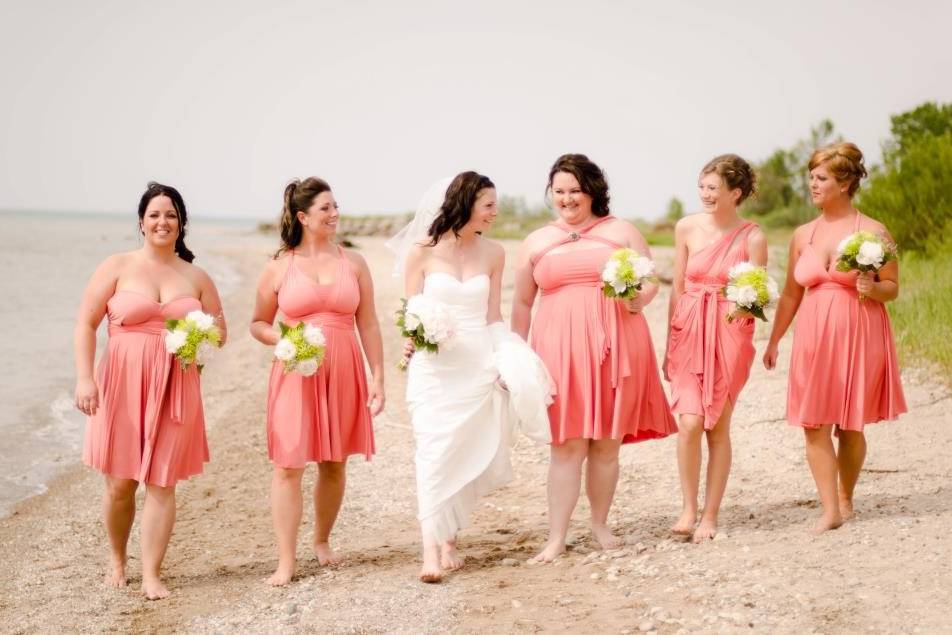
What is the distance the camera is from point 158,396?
6207 mm

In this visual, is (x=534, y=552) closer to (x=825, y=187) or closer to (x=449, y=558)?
(x=449, y=558)

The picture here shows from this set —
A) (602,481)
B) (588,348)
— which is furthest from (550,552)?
(588,348)

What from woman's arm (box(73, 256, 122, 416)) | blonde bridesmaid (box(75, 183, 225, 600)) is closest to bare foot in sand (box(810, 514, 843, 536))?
blonde bridesmaid (box(75, 183, 225, 600))

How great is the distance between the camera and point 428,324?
6.07 m

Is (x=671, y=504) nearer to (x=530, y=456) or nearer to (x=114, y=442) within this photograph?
(x=530, y=456)

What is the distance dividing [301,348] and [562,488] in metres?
1.82

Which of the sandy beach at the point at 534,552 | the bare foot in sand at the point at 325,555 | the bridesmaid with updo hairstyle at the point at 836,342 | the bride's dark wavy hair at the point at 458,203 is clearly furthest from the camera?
the bare foot in sand at the point at 325,555

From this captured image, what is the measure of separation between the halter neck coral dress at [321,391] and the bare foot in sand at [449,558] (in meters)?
0.75

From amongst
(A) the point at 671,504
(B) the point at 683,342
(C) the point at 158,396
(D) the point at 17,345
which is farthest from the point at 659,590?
(D) the point at 17,345

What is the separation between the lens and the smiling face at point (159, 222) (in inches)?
249

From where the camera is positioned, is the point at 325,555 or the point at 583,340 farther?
the point at 325,555

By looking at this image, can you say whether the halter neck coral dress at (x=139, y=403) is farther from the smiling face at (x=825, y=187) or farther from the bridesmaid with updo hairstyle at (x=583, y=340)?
the smiling face at (x=825, y=187)

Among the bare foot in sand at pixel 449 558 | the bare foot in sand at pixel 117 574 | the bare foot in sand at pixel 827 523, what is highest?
the bare foot in sand at pixel 827 523

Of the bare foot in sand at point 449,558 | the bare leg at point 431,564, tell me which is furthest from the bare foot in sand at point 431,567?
the bare foot in sand at point 449,558
